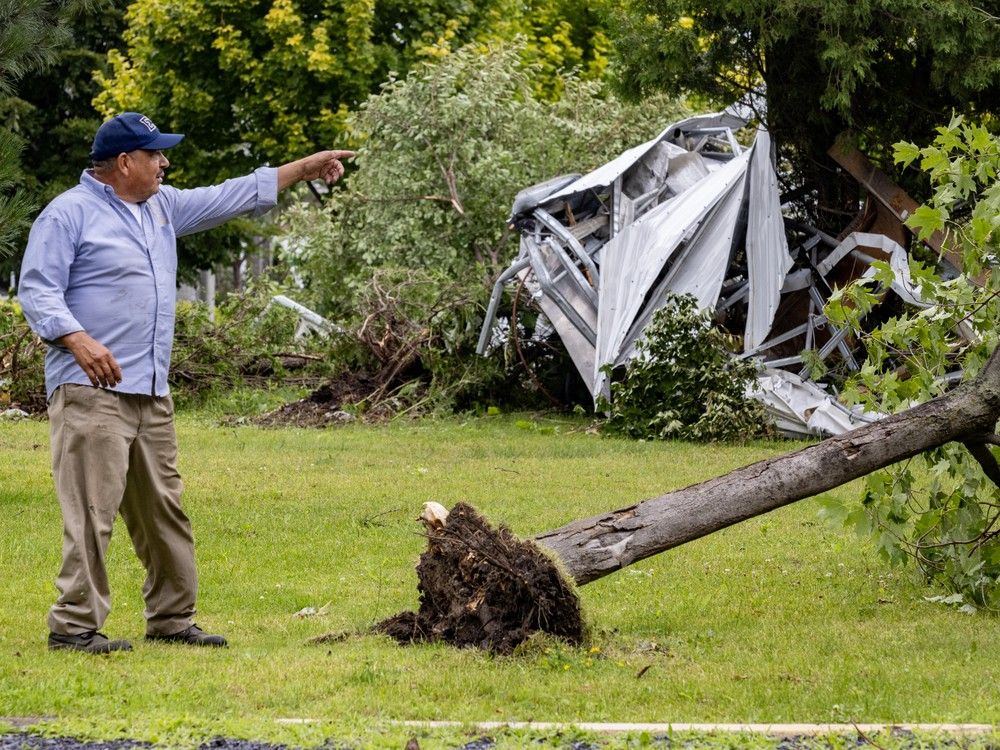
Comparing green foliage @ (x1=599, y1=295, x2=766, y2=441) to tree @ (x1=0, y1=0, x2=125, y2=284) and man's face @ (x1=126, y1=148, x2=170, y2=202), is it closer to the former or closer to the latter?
man's face @ (x1=126, y1=148, x2=170, y2=202)

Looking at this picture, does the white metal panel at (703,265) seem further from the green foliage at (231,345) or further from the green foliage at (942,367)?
the green foliage at (942,367)

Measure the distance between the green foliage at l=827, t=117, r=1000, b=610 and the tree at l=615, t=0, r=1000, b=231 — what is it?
7184mm

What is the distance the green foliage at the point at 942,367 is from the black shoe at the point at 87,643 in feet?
10.8

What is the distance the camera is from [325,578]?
26.1 ft

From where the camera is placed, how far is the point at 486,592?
613cm

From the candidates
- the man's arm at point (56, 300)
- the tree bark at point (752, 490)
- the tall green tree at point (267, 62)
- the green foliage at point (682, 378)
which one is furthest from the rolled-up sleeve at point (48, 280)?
the tall green tree at point (267, 62)

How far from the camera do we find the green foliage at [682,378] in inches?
571

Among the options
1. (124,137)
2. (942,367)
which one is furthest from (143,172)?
(942,367)

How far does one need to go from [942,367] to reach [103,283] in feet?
13.2

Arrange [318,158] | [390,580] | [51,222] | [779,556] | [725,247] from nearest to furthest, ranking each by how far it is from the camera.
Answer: [51,222] < [318,158] < [390,580] < [779,556] < [725,247]

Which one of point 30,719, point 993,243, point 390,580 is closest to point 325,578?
point 390,580

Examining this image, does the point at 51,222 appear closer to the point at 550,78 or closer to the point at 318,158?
the point at 318,158

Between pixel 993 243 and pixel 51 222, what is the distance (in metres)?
4.14

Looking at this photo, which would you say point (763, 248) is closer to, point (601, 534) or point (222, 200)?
point (601, 534)
